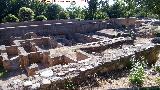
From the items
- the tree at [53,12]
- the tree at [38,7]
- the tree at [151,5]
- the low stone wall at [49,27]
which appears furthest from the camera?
the tree at [38,7]

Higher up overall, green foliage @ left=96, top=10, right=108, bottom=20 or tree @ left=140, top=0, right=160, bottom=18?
tree @ left=140, top=0, right=160, bottom=18

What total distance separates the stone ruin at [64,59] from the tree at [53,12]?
9755 mm

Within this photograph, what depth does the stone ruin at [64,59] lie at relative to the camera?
6758 mm

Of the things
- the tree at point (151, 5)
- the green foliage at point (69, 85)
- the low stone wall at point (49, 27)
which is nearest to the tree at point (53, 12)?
the low stone wall at point (49, 27)

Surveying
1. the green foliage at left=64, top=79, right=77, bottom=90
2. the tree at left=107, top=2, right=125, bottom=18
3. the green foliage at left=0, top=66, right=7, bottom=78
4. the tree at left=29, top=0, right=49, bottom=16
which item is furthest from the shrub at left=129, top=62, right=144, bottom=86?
the tree at left=107, top=2, right=125, bottom=18

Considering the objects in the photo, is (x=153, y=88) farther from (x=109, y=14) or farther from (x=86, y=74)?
(x=109, y=14)

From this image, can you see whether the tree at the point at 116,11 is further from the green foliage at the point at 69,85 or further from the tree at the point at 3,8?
the green foliage at the point at 69,85

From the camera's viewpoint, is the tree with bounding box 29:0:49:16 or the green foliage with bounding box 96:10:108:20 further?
the tree with bounding box 29:0:49:16

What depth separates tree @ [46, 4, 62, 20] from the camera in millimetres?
36737

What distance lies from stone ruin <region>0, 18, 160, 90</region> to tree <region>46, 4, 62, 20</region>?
9755 millimetres

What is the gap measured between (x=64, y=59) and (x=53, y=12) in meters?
22.4

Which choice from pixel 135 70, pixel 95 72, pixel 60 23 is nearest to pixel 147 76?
pixel 135 70

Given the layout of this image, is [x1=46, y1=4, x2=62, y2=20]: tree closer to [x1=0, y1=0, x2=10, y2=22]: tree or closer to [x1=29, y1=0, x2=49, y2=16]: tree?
[x1=29, y1=0, x2=49, y2=16]: tree

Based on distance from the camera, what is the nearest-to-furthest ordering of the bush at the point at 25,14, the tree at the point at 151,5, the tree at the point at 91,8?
the tree at the point at 151,5
the bush at the point at 25,14
the tree at the point at 91,8
